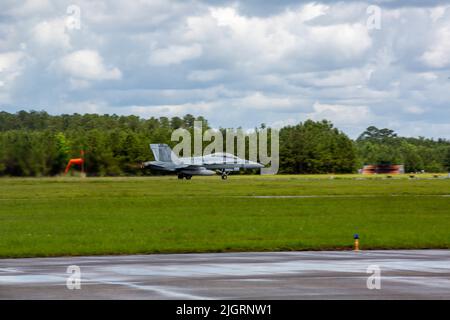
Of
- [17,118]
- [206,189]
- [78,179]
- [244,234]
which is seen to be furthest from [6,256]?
[17,118]

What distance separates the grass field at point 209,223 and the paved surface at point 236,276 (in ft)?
9.27

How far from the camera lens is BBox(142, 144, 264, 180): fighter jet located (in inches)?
4139

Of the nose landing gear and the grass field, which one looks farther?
the nose landing gear

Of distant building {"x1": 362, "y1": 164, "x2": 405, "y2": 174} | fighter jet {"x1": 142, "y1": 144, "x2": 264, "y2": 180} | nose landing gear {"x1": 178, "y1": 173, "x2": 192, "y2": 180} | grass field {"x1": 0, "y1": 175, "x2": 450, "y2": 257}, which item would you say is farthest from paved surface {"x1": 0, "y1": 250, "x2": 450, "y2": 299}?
distant building {"x1": 362, "y1": 164, "x2": 405, "y2": 174}

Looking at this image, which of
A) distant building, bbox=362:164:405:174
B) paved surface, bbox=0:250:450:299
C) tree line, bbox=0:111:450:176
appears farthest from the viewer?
distant building, bbox=362:164:405:174

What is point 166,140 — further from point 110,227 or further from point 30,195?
point 110,227

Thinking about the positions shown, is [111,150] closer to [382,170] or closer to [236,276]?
[382,170]

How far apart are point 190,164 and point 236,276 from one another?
279 feet

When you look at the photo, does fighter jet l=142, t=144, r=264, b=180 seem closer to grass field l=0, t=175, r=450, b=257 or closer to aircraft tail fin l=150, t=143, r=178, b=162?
aircraft tail fin l=150, t=143, r=178, b=162

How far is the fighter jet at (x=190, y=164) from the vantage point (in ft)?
345

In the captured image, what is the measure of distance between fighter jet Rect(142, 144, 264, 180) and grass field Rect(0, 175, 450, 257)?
40.8 meters

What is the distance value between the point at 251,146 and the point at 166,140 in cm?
2266

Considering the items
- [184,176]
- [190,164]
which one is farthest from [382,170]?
[190,164]

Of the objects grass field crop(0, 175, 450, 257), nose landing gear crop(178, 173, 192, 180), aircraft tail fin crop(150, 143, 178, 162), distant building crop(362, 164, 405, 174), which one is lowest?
grass field crop(0, 175, 450, 257)
